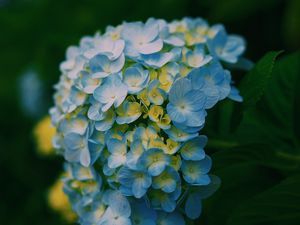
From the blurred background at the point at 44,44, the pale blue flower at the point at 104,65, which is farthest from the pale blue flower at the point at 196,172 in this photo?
the blurred background at the point at 44,44

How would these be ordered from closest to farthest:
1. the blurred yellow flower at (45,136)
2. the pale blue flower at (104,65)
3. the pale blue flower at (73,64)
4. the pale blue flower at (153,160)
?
1. the pale blue flower at (153,160)
2. the pale blue flower at (104,65)
3. the pale blue flower at (73,64)
4. the blurred yellow flower at (45,136)

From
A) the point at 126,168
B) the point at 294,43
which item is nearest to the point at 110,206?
the point at 126,168

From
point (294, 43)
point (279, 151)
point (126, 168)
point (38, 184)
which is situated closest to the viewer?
point (126, 168)

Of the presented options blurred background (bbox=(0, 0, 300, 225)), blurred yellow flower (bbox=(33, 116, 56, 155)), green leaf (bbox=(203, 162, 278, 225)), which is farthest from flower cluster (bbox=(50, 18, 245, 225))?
blurred yellow flower (bbox=(33, 116, 56, 155))

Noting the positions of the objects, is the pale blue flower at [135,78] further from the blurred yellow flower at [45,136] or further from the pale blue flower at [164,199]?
the blurred yellow flower at [45,136]

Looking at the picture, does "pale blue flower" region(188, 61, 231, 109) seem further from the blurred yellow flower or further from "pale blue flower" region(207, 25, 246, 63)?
the blurred yellow flower

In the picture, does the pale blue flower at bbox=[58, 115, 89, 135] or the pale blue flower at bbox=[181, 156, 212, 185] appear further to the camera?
the pale blue flower at bbox=[58, 115, 89, 135]

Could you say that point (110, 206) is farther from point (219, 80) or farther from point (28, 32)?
point (28, 32)
